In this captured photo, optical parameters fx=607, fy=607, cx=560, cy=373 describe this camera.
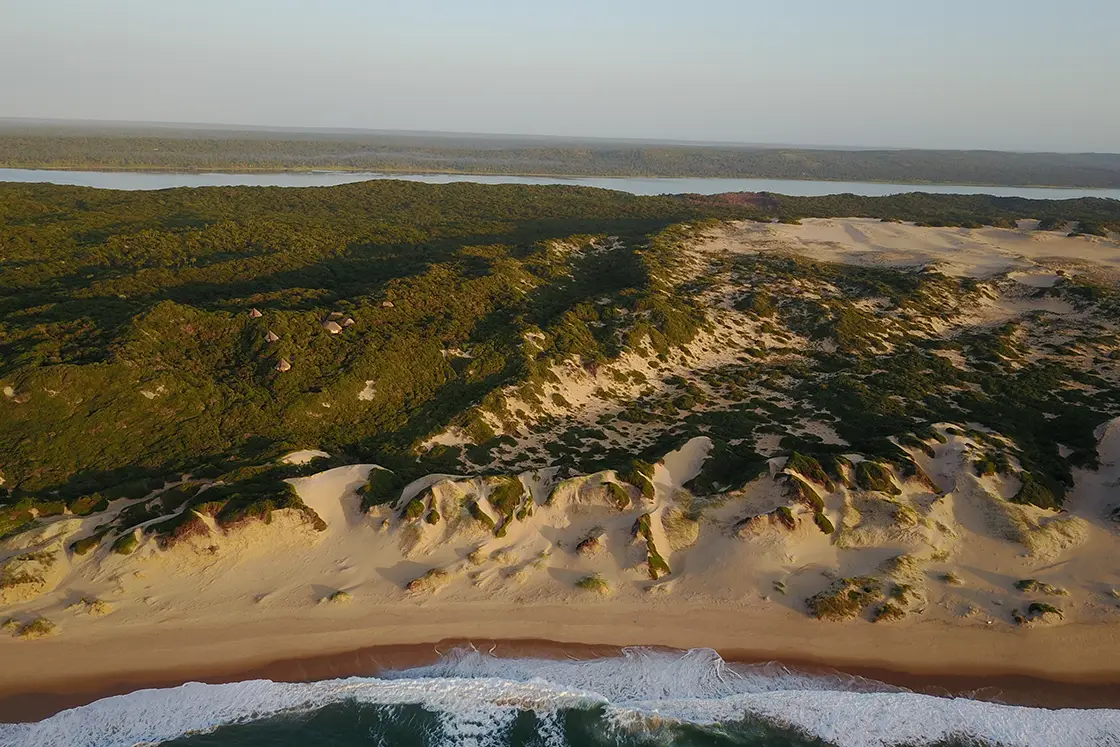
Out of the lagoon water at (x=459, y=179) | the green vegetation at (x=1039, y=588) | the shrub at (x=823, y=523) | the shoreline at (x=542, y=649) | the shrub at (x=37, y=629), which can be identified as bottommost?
the shoreline at (x=542, y=649)

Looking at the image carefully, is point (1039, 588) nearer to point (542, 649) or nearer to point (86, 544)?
point (542, 649)

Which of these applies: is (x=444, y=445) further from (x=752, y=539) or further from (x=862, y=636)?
(x=862, y=636)

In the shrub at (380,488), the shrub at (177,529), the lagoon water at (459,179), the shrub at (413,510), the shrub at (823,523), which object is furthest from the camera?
the lagoon water at (459,179)

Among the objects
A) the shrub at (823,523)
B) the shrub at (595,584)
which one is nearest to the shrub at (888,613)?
the shrub at (823,523)

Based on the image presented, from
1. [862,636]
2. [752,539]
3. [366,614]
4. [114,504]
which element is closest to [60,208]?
[114,504]

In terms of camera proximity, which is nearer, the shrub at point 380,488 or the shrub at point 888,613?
the shrub at point 888,613

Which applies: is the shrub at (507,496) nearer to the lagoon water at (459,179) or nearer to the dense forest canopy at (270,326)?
the dense forest canopy at (270,326)
